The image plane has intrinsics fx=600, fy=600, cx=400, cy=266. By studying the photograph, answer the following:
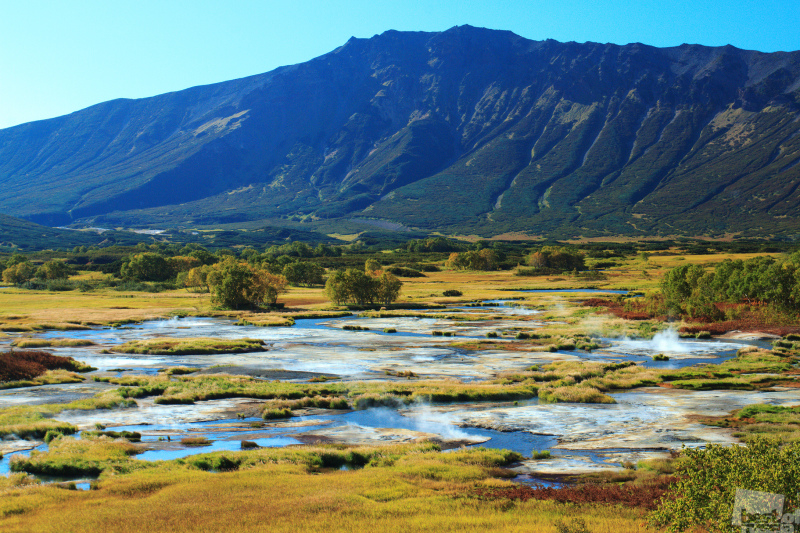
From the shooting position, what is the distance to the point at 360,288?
14188 cm

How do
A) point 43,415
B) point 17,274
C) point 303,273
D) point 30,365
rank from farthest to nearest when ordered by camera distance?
point 303,273 < point 17,274 < point 30,365 < point 43,415

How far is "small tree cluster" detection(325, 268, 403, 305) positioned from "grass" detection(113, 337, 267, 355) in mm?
54207

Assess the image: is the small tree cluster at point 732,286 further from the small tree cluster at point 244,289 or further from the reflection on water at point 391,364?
the small tree cluster at point 244,289

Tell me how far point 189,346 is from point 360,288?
212ft

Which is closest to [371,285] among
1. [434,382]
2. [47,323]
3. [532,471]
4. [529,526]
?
[47,323]

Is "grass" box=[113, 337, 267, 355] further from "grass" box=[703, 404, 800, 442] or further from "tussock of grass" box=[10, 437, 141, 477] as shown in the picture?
"grass" box=[703, 404, 800, 442]

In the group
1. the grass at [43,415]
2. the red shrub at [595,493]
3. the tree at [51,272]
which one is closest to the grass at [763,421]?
the red shrub at [595,493]

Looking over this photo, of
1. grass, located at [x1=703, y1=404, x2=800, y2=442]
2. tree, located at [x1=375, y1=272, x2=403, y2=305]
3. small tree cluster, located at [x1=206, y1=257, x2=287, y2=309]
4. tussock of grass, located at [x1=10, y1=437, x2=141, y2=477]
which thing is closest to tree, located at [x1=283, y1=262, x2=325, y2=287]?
small tree cluster, located at [x1=206, y1=257, x2=287, y2=309]

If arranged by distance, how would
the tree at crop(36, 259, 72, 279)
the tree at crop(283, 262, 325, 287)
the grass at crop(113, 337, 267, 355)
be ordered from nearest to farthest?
the grass at crop(113, 337, 267, 355) < the tree at crop(36, 259, 72, 279) < the tree at crop(283, 262, 325, 287)

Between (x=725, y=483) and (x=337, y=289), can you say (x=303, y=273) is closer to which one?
(x=337, y=289)

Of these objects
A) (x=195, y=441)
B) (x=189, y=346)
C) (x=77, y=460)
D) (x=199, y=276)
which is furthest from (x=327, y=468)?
(x=199, y=276)

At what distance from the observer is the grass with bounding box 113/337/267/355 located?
7888 centimetres

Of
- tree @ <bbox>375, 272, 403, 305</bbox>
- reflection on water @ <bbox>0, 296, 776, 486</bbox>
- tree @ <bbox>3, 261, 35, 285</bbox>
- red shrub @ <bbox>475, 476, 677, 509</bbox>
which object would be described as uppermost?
tree @ <bbox>3, 261, 35, 285</bbox>

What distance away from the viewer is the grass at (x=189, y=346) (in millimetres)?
78875
